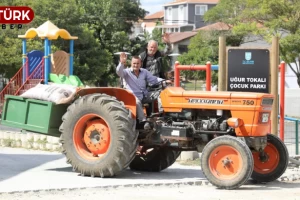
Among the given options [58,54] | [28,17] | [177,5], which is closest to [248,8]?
[28,17]

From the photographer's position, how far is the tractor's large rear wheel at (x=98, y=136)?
12.7m

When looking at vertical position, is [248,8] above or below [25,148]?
above

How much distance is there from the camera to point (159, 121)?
13211 mm

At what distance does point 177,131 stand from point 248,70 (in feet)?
10.1

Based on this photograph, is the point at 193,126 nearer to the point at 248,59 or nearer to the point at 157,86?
the point at 157,86

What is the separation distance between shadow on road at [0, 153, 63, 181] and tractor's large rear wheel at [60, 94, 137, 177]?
1062mm

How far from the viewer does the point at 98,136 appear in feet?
43.2

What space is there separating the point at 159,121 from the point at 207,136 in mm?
889

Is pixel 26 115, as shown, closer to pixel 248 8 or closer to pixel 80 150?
pixel 80 150

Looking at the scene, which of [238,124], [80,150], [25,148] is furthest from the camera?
[25,148]

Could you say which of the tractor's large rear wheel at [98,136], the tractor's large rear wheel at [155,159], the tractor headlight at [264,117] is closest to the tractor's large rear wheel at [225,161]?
the tractor headlight at [264,117]

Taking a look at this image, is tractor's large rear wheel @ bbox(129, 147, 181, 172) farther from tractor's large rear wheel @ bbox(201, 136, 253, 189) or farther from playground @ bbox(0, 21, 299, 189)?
tractor's large rear wheel @ bbox(201, 136, 253, 189)

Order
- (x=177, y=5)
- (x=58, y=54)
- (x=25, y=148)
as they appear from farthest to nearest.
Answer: (x=177, y=5)
(x=58, y=54)
(x=25, y=148)

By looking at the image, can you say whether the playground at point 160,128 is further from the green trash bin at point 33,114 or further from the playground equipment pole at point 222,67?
the playground equipment pole at point 222,67
